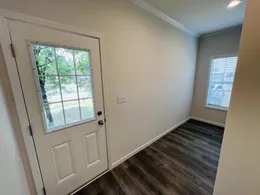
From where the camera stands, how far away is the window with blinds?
3074 millimetres

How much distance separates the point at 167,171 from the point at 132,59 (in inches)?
75.0

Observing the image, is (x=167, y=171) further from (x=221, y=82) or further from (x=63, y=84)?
(x=221, y=82)

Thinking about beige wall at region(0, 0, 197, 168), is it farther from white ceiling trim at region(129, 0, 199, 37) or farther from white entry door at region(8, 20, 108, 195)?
white entry door at region(8, 20, 108, 195)

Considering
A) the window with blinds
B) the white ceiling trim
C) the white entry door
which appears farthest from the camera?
the window with blinds

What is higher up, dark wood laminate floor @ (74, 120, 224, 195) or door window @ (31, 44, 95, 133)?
door window @ (31, 44, 95, 133)

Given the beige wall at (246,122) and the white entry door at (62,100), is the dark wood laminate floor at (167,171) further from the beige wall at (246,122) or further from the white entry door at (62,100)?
the beige wall at (246,122)

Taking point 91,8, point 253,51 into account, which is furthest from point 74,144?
point 253,51

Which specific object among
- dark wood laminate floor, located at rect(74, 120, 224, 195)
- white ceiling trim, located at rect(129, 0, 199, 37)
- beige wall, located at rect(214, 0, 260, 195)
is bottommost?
dark wood laminate floor, located at rect(74, 120, 224, 195)

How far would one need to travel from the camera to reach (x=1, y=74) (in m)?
0.96

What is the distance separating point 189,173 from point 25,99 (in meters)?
2.36

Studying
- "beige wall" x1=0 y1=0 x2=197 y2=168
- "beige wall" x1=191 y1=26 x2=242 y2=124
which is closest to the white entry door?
"beige wall" x1=0 y1=0 x2=197 y2=168

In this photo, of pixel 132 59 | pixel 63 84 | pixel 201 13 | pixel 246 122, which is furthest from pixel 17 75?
pixel 201 13

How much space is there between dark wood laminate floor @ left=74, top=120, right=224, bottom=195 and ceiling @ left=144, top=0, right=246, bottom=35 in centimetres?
269

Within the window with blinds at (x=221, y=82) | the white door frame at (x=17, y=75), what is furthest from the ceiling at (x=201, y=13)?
the white door frame at (x=17, y=75)
